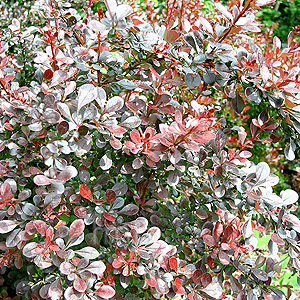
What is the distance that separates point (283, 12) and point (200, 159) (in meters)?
5.77

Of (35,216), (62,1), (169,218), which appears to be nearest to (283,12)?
(62,1)

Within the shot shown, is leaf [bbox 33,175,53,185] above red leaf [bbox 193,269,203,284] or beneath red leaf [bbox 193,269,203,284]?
above

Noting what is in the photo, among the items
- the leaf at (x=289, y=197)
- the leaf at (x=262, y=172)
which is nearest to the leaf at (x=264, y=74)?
the leaf at (x=262, y=172)

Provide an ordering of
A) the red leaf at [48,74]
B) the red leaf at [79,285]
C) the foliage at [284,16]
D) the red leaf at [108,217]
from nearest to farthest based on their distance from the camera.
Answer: the red leaf at [79,285]
the red leaf at [108,217]
the red leaf at [48,74]
the foliage at [284,16]

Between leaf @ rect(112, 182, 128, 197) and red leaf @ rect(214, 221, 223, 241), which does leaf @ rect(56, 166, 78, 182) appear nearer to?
leaf @ rect(112, 182, 128, 197)

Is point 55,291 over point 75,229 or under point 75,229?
under

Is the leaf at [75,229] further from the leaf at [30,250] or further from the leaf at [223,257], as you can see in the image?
the leaf at [223,257]

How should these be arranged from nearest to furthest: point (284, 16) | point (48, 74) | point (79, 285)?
point (79, 285), point (48, 74), point (284, 16)

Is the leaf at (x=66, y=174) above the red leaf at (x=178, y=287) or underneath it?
above

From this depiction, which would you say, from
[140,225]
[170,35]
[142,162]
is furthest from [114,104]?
[140,225]

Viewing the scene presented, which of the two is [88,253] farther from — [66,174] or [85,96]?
[85,96]

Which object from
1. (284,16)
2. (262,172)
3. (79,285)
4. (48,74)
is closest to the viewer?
(79,285)

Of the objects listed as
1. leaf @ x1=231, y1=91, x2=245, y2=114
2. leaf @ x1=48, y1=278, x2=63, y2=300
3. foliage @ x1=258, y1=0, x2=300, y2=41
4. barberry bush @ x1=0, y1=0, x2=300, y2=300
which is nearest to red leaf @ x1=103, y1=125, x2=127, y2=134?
barberry bush @ x1=0, y1=0, x2=300, y2=300

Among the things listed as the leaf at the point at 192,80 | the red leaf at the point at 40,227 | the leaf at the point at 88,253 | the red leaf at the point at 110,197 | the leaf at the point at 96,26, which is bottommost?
the leaf at the point at 88,253
